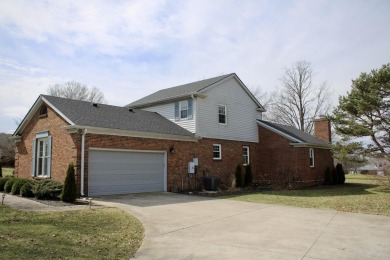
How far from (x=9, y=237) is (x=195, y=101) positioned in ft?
48.6

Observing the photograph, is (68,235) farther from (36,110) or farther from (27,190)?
(36,110)

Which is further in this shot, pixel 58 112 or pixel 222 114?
pixel 222 114

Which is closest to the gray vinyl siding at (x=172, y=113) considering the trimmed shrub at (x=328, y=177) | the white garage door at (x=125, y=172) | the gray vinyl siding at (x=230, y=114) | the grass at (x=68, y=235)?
the gray vinyl siding at (x=230, y=114)

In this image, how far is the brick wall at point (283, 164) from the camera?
2323cm

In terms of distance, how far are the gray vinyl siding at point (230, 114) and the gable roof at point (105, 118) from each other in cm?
176

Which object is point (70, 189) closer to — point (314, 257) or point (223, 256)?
point (223, 256)

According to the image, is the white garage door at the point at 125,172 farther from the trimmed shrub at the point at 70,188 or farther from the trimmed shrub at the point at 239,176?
the trimmed shrub at the point at 239,176

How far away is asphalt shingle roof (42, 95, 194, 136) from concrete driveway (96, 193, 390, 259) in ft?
14.5

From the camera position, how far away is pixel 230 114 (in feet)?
76.0

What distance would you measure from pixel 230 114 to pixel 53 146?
11.9 m

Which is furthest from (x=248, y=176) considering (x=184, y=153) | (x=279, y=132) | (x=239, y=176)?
(x=184, y=153)

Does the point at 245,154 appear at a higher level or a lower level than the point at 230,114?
lower

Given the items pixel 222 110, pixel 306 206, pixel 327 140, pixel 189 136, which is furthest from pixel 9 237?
pixel 327 140

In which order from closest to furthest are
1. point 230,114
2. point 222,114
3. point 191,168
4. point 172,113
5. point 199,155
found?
1. point 191,168
2. point 199,155
3. point 172,113
4. point 222,114
5. point 230,114
